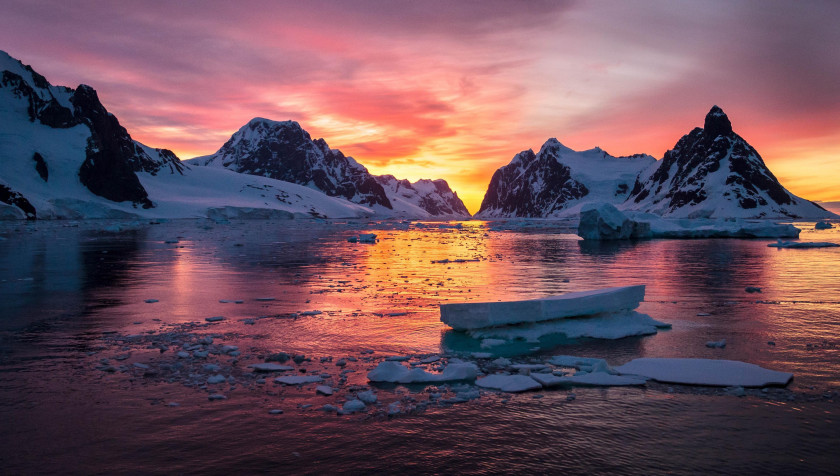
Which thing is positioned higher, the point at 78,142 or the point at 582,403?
the point at 78,142

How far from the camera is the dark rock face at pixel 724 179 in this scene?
16412 cm

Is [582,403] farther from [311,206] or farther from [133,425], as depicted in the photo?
[311,206]

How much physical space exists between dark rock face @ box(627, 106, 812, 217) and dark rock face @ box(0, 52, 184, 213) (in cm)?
16257

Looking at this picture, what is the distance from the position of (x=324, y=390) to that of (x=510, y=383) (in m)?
2.60

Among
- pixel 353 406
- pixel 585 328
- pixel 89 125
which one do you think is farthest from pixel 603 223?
pixel 89 125

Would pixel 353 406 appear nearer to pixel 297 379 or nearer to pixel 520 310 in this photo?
pixel 297 379

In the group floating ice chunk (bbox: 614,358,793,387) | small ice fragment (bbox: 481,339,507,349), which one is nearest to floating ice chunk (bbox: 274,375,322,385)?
small ice fragment (bbox: 481,339,507,349)

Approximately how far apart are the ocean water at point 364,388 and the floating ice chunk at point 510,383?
24cm

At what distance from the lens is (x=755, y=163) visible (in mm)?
181750

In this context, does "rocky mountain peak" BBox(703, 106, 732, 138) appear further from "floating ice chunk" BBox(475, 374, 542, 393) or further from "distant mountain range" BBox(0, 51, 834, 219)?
"floating ice chunk" BBox(475, 374, 542, 393)

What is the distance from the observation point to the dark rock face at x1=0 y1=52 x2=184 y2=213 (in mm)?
112688

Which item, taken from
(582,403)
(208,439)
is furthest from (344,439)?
(582,403)

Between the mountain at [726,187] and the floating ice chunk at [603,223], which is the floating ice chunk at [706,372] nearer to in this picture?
the floating ice chunk at [603,223]

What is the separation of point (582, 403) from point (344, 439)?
3.09 metres
